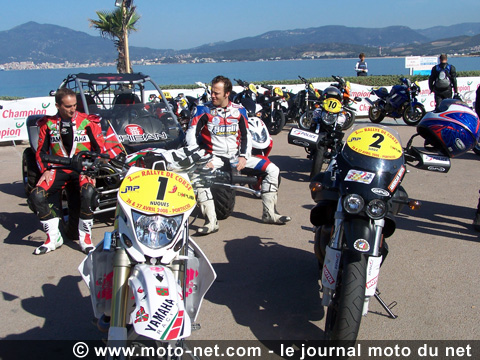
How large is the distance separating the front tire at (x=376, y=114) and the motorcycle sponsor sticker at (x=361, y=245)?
42.4 feet

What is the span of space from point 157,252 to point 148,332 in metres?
0.48

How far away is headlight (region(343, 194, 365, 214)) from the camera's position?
3.24 metres

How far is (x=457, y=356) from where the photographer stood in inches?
133

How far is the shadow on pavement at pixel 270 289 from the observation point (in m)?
3.79

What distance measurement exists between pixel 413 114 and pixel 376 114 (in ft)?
3.67

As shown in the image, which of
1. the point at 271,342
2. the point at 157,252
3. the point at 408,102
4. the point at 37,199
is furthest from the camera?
the point at 408,102

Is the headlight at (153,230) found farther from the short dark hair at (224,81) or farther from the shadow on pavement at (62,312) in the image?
the short dark hair at (224,81)

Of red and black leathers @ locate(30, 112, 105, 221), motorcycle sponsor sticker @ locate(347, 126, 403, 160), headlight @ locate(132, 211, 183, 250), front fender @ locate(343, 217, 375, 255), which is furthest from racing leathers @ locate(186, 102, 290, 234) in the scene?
headlight @ locate(132, 211, 183, 250)

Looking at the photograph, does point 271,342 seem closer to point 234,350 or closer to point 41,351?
point 234,350

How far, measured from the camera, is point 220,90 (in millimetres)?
5910

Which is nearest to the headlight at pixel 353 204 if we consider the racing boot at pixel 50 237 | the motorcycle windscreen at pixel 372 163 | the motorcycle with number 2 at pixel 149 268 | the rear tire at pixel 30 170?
the motorcycle windscreen at pixel 372 163

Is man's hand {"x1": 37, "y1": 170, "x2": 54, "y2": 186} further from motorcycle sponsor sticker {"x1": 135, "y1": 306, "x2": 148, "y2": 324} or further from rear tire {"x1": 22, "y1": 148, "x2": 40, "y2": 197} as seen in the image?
motorcycle sponsor sticker {"x1": 135, "y1": 306, "x2": 148, "y2": 324}

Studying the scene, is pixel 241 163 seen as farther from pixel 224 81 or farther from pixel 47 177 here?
pixel 47 177

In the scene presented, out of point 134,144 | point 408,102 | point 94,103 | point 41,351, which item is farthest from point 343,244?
point 408,102
